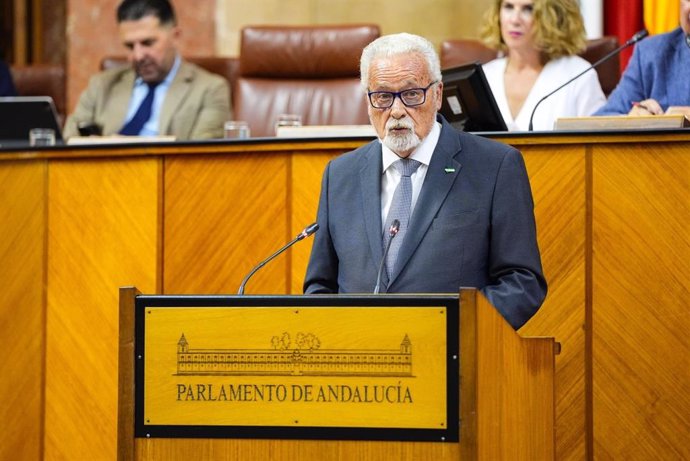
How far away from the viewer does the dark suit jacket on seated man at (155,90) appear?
191 inches

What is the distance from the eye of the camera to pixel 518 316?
257 centimetres

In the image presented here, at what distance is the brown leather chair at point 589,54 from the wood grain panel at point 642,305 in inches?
63.1

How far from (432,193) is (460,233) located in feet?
0.36

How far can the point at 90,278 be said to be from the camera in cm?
352

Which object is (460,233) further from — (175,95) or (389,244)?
(175,95)

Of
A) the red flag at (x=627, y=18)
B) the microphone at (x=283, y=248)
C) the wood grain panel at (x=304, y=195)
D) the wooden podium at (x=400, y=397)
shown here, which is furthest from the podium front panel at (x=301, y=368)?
the red flag at (x=627, y=18)

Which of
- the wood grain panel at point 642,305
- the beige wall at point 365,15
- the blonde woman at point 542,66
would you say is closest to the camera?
the wood grain panel at point 642,305

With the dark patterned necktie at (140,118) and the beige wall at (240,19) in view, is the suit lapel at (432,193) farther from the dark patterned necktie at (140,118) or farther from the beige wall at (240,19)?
the beige wall at (240,19)

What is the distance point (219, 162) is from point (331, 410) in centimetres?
155

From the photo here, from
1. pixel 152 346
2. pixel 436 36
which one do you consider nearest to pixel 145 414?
pixel 152 346

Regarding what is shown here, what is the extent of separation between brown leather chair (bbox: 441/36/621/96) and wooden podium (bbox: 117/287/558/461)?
2.64 m

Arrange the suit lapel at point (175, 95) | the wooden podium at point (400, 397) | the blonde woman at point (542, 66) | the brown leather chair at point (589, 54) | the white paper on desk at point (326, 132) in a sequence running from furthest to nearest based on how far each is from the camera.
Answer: the suit lapel at point (175, 95), the brown leather chair at point (589, 54), the blonde woman at point (542, 66), the white paper on desk at point (326, 132), the wooden podium at point (400, 397)

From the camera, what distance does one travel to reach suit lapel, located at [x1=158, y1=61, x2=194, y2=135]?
15.8 ft

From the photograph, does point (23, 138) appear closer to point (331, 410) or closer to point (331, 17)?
point (331, 17)
